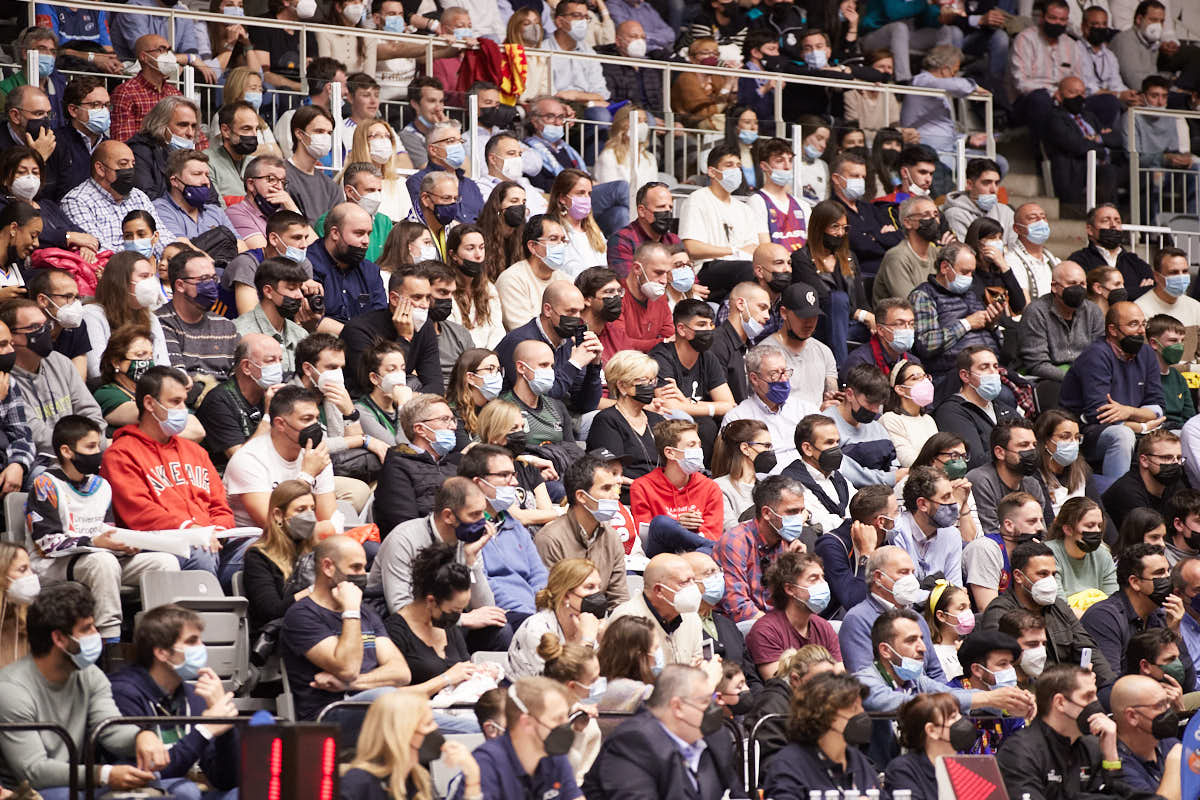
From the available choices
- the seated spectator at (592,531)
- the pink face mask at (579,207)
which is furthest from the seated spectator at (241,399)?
the pink face mask at (579,207)

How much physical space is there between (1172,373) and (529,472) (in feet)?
16.5

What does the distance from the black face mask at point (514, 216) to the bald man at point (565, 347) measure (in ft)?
3.22

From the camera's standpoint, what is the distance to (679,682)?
8047 millimetres

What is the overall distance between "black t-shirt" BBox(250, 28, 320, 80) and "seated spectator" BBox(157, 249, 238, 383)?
399 centimetres

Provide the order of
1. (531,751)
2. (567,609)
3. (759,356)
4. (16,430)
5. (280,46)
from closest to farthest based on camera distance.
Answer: (531,751), (567,609), (16,430), (759,356), (280,46)

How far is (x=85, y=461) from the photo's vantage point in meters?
8.86

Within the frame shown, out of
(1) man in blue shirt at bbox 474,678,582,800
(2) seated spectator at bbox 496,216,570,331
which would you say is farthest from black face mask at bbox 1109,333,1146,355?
(1) man in blue shirt at bbox 474,678,582,800

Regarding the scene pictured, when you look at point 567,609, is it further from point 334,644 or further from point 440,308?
point 440,308

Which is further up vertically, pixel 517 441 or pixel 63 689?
pixel 517 441

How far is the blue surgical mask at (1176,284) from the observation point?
14.4 meters

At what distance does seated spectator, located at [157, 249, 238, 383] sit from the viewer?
410 inches

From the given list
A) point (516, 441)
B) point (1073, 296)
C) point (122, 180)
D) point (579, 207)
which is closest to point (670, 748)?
point (516, 441)

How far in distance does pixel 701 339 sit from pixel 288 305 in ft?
8.12

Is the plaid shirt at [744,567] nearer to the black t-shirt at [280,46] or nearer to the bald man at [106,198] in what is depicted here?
the bald man at [106,198]
